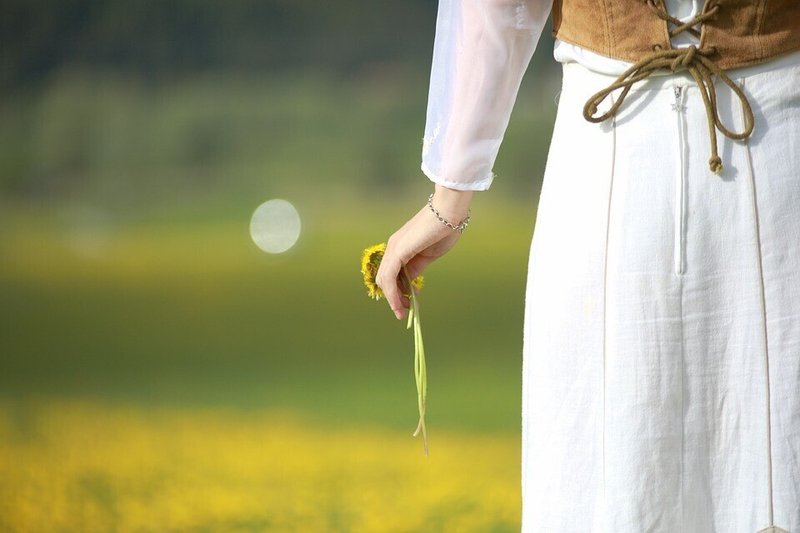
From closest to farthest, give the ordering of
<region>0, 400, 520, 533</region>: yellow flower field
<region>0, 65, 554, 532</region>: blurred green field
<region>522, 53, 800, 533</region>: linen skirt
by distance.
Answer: <region>522, 53, 800, 533</region>: linen skirt
<region>0, 400, 520, 533</region>: yellow flower field
<region>0, 65, 554, 532</region>: blurred green field

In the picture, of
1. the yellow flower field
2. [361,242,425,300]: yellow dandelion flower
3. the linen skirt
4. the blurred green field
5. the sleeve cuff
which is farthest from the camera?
the blurred green field

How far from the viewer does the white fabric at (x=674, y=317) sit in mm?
877

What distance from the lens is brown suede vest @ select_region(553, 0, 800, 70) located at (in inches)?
34.9

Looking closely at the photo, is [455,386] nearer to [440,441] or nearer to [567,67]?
[440,441]

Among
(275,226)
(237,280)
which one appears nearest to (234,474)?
(237,280)

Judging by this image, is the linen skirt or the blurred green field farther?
the blurred green field

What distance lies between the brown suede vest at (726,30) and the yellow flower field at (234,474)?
6.73 feet

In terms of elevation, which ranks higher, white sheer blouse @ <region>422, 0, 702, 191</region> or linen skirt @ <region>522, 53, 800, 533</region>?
white sheer blouse @ <region>422, 0, 702, 191</region>

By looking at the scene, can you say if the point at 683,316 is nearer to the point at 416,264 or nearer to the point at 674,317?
the point at 674,317

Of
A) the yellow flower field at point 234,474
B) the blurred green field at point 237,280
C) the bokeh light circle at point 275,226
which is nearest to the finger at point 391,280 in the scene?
the yellow flower field at point 234,474

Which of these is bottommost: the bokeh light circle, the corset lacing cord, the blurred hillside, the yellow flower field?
the yellow flower field

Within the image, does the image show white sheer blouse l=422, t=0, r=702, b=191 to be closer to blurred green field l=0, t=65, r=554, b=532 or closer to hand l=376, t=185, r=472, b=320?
hand l=376, t=185, r=472, b=320

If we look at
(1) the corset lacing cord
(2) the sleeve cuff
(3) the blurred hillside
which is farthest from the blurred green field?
(1) the corset lacing cord

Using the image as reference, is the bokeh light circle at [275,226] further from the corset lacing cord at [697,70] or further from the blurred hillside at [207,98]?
the corset lacing cord at [697,70]
